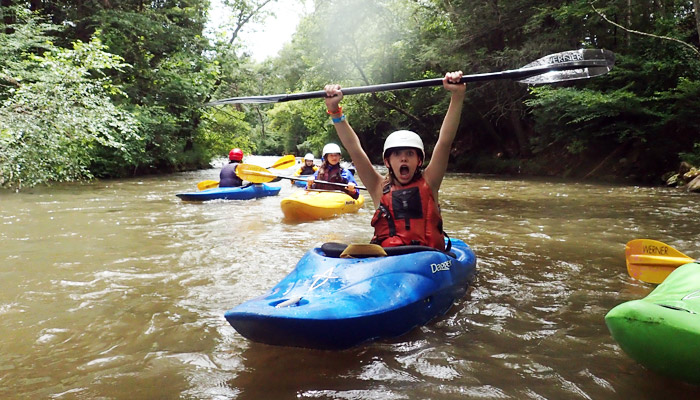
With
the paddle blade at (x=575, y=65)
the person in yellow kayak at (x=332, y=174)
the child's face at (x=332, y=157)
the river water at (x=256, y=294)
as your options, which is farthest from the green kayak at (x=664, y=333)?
the child's face at (x=332, y=157)

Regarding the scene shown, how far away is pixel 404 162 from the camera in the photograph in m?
3.00

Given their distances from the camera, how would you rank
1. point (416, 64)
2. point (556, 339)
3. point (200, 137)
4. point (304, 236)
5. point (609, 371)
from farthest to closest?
point (200, 137) → point (416, 64) → point (304, 236) → point (556, 339) → point (609, 371)

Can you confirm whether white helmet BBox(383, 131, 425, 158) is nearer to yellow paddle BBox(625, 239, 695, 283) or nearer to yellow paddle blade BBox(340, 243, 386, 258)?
yellow paddle blade BBox(340, 243, 386, 258)

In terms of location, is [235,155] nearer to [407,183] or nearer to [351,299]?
[407,183]

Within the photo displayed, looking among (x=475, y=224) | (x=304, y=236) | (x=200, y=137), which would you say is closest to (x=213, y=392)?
(x=304, y=236)

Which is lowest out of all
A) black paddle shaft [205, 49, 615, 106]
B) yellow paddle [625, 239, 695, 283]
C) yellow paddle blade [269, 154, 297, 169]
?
yellow paddle [625, 239, 695, 283]

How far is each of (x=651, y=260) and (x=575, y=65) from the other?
1493mm

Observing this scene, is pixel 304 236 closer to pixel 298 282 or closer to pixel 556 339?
pixel 298 282

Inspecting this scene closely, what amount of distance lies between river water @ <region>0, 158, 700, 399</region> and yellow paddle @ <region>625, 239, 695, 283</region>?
4.5 inches

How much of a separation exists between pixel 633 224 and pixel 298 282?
5231 millimetres

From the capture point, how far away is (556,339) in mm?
2439

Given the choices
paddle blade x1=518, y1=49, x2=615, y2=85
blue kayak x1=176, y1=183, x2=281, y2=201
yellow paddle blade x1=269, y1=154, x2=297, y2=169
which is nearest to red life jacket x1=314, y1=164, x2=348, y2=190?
blue kayak x1=176, y1=183, x2=281, y2=201

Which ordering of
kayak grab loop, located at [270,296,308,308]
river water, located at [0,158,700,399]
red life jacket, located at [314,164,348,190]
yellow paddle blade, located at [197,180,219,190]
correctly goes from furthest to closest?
yellow paddle blade, located at [197,180,219,190], red life jacket, located at [314,164,348,190], kayak grab loop, located at [270,296,308,308], river water, located at [0,158,700,399]

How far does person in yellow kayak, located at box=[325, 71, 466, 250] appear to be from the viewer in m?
2.94
